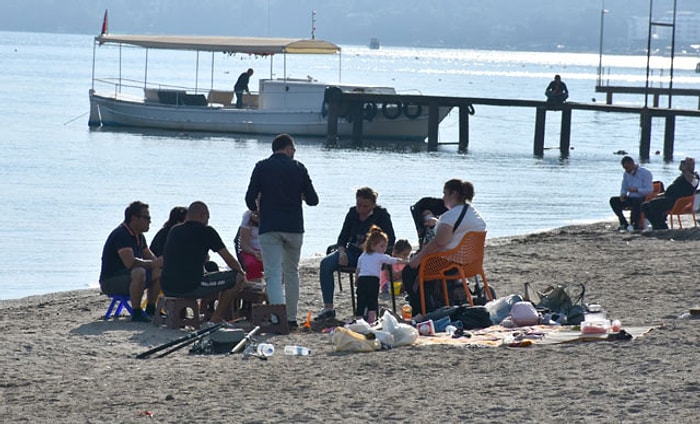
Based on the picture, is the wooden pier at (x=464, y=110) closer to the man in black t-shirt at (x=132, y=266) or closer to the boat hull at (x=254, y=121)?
the boat hull at (x=254, y=121)

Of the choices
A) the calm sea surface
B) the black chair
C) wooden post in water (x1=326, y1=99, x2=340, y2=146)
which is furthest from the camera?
wooden post in water (x1=326, y1=99, x2=340, y2=146)

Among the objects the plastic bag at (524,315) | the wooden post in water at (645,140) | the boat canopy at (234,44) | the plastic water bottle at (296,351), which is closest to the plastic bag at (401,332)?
the plastic water bottle at (296,351)

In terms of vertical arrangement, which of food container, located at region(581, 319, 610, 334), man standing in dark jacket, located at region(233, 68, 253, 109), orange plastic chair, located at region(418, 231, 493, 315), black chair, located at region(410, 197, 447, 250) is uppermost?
man standing in dark jacket, located at region(233, 68, 253, 109)

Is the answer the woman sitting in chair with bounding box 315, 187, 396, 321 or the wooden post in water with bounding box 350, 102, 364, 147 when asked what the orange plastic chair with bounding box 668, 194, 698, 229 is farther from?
the wooden post in water with bounding box 350, 102, 364, 147

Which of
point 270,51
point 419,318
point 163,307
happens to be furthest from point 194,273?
point 270,51

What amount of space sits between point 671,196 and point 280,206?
7164mm

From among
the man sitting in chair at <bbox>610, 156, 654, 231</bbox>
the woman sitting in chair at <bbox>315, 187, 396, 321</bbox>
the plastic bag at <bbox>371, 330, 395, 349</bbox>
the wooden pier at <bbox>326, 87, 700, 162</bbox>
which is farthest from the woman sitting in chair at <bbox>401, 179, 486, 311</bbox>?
the wooden pier at <bbox>326, 87, 700, 162</bbox>

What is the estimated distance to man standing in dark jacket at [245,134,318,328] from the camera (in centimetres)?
873

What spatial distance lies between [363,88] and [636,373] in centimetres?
2972

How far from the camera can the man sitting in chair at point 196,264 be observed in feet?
28.9

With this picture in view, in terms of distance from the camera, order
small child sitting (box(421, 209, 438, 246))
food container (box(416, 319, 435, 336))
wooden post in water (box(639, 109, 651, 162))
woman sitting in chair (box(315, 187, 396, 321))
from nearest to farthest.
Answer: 1. food container (box(416, 319, 435, 336))
2. woman sitting in chair (box(315, 187, 396, 321))
3. small child sitting (box(421, 209, 438, 246))
4. wooden post in water (box(639, 109, 651, 162))

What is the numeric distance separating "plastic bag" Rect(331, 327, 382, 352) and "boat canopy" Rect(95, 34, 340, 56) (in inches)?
1019

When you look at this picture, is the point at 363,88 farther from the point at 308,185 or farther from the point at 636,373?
the point at 636,373

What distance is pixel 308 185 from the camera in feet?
28.8
